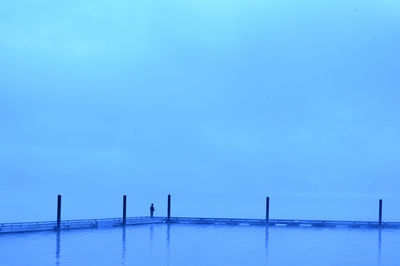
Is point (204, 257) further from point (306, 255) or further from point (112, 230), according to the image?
point (112, 230)

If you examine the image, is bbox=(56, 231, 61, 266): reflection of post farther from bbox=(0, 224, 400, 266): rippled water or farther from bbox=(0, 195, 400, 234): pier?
bbox=(0, 195, 400, 234): pier

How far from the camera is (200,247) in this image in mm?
22406

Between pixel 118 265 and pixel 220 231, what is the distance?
13585 mm

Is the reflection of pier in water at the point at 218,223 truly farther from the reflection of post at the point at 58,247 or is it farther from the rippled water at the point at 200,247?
the reflection of post at the point at 58,247

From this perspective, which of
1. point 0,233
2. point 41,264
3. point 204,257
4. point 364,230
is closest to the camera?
point 41,264

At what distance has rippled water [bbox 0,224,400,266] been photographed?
1850 centimetres

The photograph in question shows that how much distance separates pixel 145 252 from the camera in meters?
20.5

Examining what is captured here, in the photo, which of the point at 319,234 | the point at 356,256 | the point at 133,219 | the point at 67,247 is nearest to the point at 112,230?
the point at 133,219

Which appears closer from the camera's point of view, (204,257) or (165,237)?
(204,257)

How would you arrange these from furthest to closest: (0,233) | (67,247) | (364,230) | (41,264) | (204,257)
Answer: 1. (364,230)
2. (0,233)
3. (67,247)
4. (204,257)
5. (41,264)

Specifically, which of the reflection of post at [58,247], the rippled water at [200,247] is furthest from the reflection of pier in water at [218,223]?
the reflection of post at [58,247]

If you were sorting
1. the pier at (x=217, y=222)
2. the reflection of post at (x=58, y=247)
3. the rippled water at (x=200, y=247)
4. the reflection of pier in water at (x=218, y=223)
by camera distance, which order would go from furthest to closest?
the pier at (x=217, y=222), the reflection of pier in water at (x=218, y=223), the rippled water at (x=200, y=247), the reflection of post at (x=58, y=247)

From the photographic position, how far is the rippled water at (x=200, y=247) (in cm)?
1850

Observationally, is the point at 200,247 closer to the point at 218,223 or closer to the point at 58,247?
the point at 58,247
